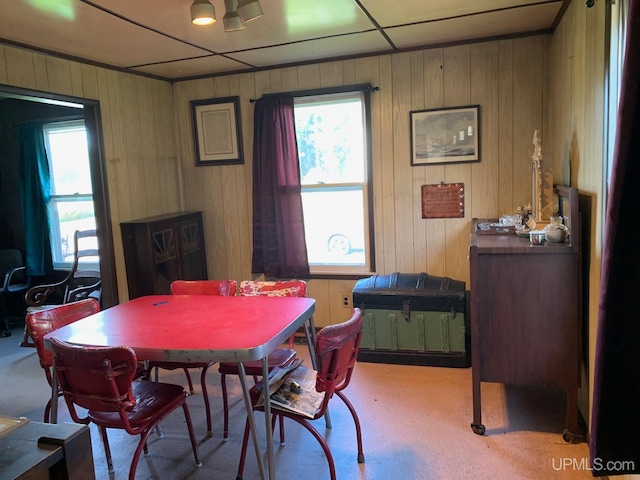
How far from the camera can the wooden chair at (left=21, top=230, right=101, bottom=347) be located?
14.8 ft

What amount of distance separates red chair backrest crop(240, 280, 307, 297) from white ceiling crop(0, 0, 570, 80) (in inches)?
63.2

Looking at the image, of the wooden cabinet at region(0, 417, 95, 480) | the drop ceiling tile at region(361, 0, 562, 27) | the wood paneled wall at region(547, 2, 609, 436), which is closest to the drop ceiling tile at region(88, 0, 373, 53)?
the drop ceiling tile at region(361, 0, 562, 27)

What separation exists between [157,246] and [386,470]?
2549 mm

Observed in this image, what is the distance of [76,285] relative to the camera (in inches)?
204

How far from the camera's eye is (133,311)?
267cm

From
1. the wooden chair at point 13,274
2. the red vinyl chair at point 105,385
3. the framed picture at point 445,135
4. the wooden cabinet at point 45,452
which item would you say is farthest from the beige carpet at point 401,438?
the wooden chair at point 13,274

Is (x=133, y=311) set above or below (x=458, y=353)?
above

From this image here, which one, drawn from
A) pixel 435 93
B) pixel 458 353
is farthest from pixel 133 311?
pixel 435 93

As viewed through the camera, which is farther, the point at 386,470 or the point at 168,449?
the point at 168,449

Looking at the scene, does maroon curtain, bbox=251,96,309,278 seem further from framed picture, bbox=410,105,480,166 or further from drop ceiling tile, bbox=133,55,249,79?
framed picture, bbox=410,105,480,166

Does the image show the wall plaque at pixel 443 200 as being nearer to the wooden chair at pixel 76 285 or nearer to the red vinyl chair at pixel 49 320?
the red vinyl chair at pixel 49 320

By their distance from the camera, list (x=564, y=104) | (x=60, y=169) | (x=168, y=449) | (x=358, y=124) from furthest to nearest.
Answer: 1. (x=60, y=169)
2. (x=358, y=124)
3. (x=564, y=104)
4. (x=168, y=449)

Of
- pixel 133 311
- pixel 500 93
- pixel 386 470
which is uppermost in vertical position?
pixel 500 93

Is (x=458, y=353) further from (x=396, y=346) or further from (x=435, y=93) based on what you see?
(x=435, y=93)
